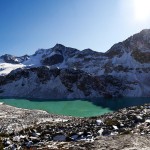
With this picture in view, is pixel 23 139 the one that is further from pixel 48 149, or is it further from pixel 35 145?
pixel 48 149

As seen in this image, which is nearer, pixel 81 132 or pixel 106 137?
pixel 106 137

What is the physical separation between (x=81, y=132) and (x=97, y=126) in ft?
11.3

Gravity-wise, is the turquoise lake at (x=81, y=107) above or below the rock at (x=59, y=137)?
below

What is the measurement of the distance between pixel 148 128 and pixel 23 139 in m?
13.1

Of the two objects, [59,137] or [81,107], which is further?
[81,107]

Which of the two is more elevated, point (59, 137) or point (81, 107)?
point (59, 137)

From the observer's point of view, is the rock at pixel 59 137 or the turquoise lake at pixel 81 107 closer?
the rock at pixel 59 137

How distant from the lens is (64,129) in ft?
128

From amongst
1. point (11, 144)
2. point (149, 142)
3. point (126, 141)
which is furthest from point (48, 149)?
point (149, 142)

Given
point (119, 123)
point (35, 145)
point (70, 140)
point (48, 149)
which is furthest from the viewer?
point (119, 123)

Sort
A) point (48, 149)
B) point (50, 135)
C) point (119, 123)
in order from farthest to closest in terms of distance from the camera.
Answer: point (119, 123), point (50, 135), point (48, 149)

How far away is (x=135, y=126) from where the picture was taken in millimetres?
35312

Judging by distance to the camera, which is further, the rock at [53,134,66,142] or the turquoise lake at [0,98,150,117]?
the turquoise lake at [0,98,150,117]

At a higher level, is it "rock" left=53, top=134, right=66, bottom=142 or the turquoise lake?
"rock" left=53, top=134, right=66, bottom=142
